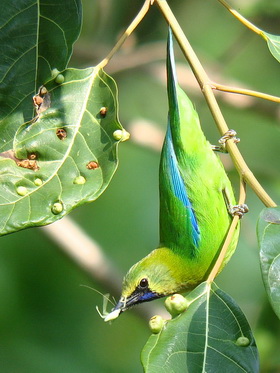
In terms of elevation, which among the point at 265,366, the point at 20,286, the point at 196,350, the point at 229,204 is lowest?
the point at 20,286

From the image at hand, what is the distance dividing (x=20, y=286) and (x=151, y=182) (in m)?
1.60

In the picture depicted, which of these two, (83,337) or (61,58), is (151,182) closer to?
(83,337)

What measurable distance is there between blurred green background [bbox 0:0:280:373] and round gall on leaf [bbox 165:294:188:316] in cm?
226

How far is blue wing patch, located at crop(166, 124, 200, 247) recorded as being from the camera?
3.27 metres

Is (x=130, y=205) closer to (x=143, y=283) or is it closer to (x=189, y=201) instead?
(x=143, y=283)

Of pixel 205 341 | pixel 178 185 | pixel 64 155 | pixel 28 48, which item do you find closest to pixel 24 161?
pixel 64 155

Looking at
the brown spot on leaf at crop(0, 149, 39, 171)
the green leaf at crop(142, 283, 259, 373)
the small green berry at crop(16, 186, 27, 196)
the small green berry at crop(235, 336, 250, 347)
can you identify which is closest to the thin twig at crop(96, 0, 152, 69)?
the brown spot on leaf at crop(0, 149, 39, 171)

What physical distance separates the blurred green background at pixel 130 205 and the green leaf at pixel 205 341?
2226 mm

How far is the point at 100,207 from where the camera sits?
271 inches

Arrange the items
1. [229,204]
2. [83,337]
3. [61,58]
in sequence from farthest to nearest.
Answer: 1. [83,337]
2. [229,204]
3. [61,58]

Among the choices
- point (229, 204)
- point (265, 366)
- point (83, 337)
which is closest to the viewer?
point (229, 204)

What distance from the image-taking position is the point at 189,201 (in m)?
3.30

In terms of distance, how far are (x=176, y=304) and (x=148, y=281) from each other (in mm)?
1167

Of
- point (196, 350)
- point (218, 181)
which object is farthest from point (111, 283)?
point (196, 350)
